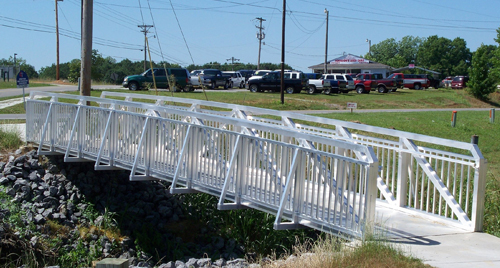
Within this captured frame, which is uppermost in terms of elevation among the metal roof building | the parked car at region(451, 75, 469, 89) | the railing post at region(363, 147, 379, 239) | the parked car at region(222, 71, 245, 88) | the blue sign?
the metal roof building

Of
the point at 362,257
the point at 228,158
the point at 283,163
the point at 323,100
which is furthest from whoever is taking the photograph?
the point at 323,100

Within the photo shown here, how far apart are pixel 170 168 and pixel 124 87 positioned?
31.7m

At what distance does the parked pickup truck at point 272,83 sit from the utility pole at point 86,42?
87.5 ft

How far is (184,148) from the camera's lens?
30.0 ft

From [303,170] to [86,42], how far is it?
11093mm

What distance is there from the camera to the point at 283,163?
7.60m

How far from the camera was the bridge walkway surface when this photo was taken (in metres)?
6.62

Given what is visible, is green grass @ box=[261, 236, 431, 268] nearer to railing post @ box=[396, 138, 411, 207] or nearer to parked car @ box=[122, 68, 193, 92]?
railing post @ box=[396, 138, 411, 207]

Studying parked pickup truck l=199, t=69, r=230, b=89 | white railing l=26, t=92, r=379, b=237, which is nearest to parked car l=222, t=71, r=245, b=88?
parked pickup truck l=199, t=69, r=230, b=89

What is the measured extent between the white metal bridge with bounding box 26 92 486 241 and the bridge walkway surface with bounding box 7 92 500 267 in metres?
0.02

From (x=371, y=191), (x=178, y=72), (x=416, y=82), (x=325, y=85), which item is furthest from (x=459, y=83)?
(x=371, y=191)

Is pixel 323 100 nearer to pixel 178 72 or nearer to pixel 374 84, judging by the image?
pixel 178 72

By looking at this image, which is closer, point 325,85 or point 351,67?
point 325,85

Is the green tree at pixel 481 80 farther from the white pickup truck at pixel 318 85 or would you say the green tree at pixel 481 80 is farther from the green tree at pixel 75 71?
the green tree at pixel 75 71
